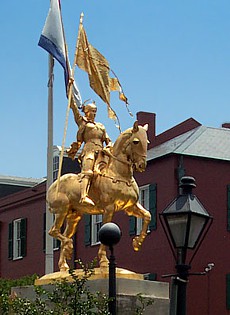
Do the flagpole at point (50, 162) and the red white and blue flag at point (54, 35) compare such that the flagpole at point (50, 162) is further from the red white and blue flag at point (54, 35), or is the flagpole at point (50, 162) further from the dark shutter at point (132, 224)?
the dark shutter at point (132, 224)

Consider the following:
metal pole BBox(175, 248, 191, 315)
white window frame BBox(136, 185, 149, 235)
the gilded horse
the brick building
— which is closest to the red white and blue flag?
the gilded horse

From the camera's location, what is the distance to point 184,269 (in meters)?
11.1

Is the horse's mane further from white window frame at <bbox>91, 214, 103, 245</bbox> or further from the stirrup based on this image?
white window frame at <bbox>91, 214, 103, 245</bbox>

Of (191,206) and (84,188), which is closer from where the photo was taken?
(191,206)

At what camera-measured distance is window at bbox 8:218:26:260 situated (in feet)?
133

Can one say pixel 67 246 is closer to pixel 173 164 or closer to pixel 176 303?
pixel 176 303

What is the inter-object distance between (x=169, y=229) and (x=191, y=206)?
1.13 feet

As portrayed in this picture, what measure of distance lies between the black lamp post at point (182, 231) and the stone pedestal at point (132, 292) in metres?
3.97

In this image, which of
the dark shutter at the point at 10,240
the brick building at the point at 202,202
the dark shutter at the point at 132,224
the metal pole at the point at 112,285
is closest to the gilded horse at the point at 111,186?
the metal pole at the point at 112,285

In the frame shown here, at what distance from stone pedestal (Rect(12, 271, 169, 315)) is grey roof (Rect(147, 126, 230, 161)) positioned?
16482 mm

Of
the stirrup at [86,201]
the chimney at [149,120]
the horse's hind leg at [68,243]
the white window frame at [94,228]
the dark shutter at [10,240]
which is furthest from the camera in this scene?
the dark shutter at [10,240]

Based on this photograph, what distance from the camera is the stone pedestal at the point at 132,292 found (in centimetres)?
1520

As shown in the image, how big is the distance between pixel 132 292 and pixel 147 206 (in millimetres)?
17781

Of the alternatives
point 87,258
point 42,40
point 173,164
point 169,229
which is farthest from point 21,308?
point 87,258
